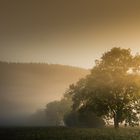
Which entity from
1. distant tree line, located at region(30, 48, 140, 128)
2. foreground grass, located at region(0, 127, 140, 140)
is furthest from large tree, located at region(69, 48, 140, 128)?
foreground grass, located at region(0, 127, 140, 140)

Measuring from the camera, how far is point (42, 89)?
198 m

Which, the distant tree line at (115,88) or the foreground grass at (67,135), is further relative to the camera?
the distant tree line at (115,88)

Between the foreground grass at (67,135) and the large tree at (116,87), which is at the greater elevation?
the large tree at (116,87)

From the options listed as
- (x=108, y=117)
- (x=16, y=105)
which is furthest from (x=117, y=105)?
(x=16, y=105)

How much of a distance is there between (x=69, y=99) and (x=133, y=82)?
4123cm

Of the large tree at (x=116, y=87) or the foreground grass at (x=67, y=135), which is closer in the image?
the foreground grass at (x=67, y=135)

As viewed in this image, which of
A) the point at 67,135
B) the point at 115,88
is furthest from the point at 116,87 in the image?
the point at 67,135

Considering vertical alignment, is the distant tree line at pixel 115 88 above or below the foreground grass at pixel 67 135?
above

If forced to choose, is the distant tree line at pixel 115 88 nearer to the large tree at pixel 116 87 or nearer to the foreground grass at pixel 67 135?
the large tree at pixel 116 87

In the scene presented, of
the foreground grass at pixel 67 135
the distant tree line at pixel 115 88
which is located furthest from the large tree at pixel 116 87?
the foreground grass at pixel 67 135

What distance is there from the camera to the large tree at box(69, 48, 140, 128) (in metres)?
59.3

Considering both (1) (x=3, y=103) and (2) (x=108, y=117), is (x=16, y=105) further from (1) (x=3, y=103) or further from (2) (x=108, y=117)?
(2) (x=108, y=117)

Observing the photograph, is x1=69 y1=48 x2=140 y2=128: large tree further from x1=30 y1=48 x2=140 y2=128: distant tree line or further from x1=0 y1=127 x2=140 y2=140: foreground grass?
x1=0 y1=127 x2=140 y2=140: foreground grass

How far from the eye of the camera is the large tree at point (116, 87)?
194 feet
